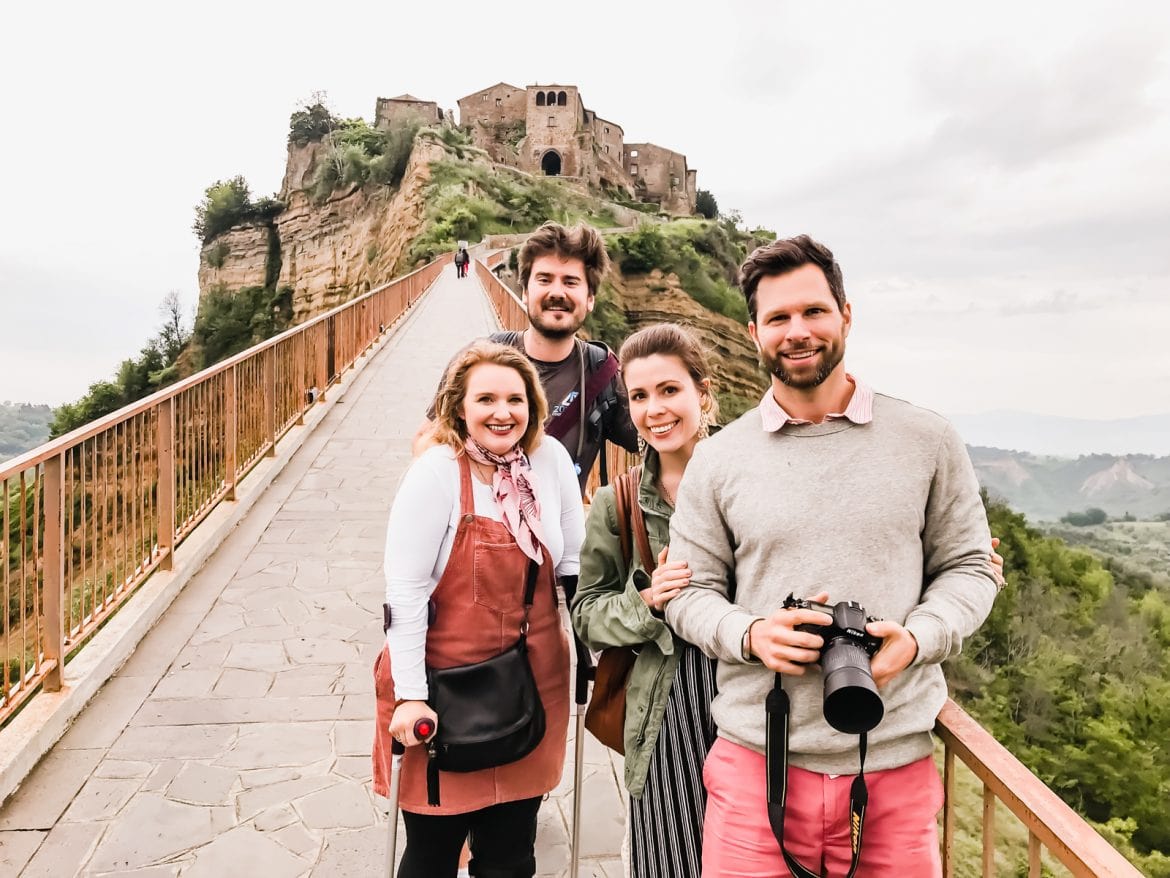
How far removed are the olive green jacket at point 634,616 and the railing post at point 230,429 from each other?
5.47 meters

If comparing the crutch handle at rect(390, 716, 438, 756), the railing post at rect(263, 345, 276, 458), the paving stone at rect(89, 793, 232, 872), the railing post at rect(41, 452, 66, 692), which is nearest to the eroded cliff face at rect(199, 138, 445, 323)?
the railing post at rect(263, 345, 276, 458)

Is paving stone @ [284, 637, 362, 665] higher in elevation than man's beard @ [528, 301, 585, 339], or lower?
lower

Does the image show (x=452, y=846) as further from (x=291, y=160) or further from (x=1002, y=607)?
(x=291, y=160)

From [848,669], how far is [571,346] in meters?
2.04

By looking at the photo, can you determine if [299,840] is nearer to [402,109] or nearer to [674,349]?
[674,349]

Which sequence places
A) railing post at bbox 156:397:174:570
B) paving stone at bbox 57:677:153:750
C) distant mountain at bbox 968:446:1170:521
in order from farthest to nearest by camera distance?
distant mountain at bbox 968:446:1170:521
railing post at bbox 156:397:174:570
paving stone at bbox 57:677:153:750

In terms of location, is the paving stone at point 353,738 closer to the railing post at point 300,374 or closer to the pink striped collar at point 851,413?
the pink striped collar at point 851,413

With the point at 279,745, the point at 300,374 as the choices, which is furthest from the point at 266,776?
the point at 300,374

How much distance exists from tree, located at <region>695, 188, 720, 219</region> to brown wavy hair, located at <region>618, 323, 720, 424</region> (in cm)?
8688

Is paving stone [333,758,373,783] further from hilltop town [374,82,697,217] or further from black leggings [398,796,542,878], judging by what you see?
hilltop town [374,82,697,217]

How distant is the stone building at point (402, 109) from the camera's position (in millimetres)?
62625

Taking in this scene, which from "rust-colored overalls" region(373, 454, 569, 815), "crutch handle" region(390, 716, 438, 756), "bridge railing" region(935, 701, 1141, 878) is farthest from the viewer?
"rust-colored overalls" region(373, 454, 569, 815)

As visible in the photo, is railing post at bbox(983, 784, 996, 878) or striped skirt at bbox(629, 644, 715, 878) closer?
railing post at bbox(983, 784, 996, 878)

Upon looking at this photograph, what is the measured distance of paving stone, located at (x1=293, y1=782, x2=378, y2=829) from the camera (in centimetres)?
331
